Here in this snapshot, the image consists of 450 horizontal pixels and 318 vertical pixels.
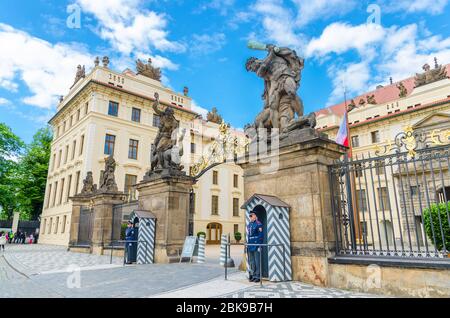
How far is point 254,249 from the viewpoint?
729 centimetres

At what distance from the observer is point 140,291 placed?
656 centimetres

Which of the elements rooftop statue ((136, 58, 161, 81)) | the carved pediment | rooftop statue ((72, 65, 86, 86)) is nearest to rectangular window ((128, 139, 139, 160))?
rooftop statue ((136, 58, 161, 81))

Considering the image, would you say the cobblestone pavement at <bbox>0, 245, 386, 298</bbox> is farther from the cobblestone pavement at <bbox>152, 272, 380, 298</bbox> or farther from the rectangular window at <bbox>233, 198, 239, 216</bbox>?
the rectangular window at <bbox>233, 198, 239, 216</bbox>

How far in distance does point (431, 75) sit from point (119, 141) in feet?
108

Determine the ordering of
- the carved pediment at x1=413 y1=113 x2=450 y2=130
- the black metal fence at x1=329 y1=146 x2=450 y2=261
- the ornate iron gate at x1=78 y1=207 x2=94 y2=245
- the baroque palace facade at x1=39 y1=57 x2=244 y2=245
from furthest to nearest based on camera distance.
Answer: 1. the baroque palace facade at x1=39 y1=57 x2=244 y2=245
2. the carved pediment at x1=413 y1=113 x2=450 y2=130
3. the ornate iron gate at x1=78 y1=207 x2=94 y2=245
4. the black metal fence at x1=329 y1=146 x2=450 y2=261

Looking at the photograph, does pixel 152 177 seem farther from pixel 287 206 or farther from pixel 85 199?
pixel 85 199

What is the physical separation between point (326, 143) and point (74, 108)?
3467 centimetres

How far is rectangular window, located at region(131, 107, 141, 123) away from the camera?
3399cm

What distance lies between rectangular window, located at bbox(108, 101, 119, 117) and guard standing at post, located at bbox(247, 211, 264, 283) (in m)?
28.4

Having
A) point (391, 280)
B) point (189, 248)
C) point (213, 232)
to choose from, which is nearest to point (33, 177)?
point (213, 232)

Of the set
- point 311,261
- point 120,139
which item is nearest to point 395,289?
point 311,261

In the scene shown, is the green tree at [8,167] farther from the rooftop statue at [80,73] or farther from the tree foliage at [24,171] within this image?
the rooftop statue at [80,73]

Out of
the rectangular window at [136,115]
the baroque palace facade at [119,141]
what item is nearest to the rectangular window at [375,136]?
the baroque palace facade at [119,141]

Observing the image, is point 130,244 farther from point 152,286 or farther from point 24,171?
point 24,171
